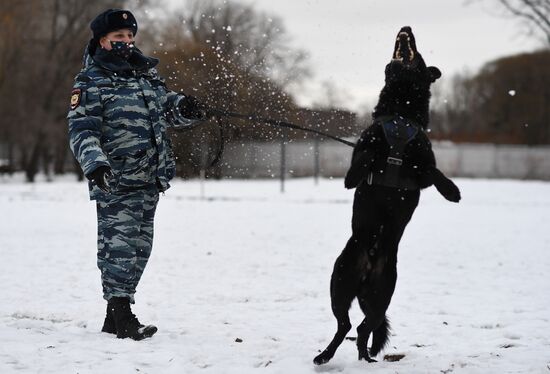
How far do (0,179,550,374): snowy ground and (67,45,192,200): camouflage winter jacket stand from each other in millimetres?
1125

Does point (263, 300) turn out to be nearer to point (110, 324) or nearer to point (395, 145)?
point (110, 324)

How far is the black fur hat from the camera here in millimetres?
4898

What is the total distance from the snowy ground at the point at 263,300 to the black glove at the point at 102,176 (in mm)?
1014

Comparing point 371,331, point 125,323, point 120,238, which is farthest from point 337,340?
point 120,238

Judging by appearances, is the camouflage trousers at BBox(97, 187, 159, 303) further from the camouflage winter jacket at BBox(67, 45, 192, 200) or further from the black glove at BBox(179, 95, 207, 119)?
the black glove at BBox(179, 95, 207, 119)

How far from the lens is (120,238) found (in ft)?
16.0

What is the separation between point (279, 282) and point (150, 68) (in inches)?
144

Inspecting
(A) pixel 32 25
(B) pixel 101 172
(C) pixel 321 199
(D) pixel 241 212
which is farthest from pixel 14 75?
(B) pixel 101 172

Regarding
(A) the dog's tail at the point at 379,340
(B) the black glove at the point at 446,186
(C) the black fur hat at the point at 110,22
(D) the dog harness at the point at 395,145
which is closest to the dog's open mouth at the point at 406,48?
(D) the dog harness at the point at 395,145

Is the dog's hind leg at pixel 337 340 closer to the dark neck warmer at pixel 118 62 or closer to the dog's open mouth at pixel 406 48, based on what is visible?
the dog's open mouth at pixel 406 48

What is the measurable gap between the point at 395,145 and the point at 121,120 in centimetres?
182

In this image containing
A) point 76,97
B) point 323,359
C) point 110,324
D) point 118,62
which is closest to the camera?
point 323,359

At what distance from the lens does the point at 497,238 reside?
13.2 metres

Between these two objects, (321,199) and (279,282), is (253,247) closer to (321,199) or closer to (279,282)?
(279,282)
